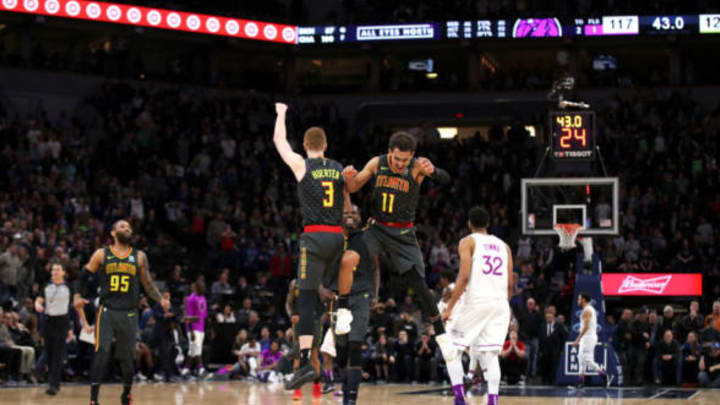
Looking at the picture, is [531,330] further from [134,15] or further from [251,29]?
[134,15]

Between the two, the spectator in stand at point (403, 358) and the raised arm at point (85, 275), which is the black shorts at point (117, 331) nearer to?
the raised arm at point (85, 275)

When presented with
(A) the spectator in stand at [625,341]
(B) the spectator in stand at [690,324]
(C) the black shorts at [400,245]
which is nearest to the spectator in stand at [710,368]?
(B) the spectator in stand at [690,324]

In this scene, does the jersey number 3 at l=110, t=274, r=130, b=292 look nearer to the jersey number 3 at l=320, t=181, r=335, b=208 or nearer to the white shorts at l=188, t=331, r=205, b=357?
the jersey number 3 at l=320, t=181, r=335, b=208

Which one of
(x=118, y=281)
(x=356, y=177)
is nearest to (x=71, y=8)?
(x=118, y=281)

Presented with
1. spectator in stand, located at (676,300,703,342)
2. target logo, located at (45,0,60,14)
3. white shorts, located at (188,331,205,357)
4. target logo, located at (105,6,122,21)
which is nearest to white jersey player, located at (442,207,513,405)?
spectator in stand, located at (676,300,703,342)

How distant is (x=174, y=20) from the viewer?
35.2 meters

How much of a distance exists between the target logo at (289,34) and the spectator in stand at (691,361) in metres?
19.7

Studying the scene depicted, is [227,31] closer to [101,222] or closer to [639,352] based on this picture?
[101,222]

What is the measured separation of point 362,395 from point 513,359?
4.93m

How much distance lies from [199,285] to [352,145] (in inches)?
473

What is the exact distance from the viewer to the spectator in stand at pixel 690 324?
22.3 meters

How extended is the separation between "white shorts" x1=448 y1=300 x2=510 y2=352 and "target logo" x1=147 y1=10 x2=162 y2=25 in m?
25.0

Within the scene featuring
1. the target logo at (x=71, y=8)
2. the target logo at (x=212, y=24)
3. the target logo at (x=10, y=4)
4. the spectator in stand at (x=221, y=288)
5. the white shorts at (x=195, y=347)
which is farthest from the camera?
the target logo at (x=212, y=24)

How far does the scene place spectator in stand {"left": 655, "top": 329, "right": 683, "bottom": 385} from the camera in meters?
21.6
